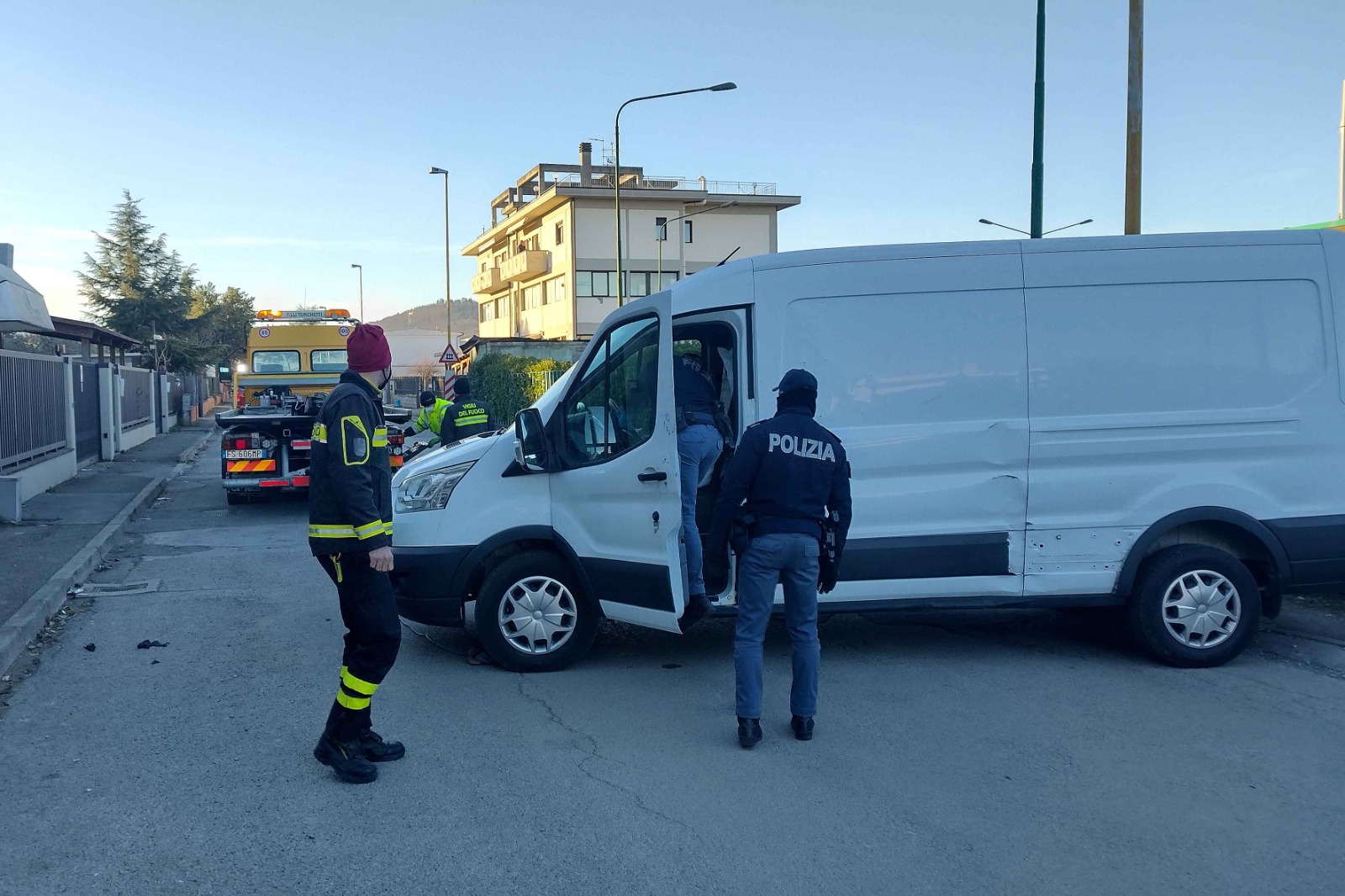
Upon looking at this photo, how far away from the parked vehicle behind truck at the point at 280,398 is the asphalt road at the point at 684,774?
6732mm

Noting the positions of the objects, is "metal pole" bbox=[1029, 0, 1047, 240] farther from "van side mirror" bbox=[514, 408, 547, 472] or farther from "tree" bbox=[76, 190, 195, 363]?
"tree" bbox=[76, 190, 195, 363]

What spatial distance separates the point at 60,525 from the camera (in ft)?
41.8

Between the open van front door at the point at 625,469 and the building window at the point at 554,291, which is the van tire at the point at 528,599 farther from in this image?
the building window at the point at 554,291

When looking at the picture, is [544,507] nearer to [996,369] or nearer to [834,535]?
[834,535]

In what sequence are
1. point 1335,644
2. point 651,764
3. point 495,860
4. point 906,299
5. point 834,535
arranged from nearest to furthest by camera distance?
1. point 495,860
2. point 651,764
3. point 834,535
4. point 906,299
5. point 1335,644

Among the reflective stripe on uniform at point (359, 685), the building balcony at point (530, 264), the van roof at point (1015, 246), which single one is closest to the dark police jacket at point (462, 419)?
the van roof at point (1015, 246)

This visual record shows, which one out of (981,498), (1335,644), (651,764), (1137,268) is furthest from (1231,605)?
(651,764)

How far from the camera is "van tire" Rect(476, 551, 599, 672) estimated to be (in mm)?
6516

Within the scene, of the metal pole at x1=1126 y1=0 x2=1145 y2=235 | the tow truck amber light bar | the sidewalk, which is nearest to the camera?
the sidewalk

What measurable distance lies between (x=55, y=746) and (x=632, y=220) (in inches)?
2143

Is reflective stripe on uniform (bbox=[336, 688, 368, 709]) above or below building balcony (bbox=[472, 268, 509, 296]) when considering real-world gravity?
below

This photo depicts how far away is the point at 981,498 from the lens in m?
6.55

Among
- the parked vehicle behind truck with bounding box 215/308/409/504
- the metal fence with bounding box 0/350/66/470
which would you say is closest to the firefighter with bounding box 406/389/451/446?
the parked vehicle behind truck with bounding box 215/308/409/504

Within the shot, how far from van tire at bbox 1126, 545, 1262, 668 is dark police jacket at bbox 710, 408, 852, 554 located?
2523mm
